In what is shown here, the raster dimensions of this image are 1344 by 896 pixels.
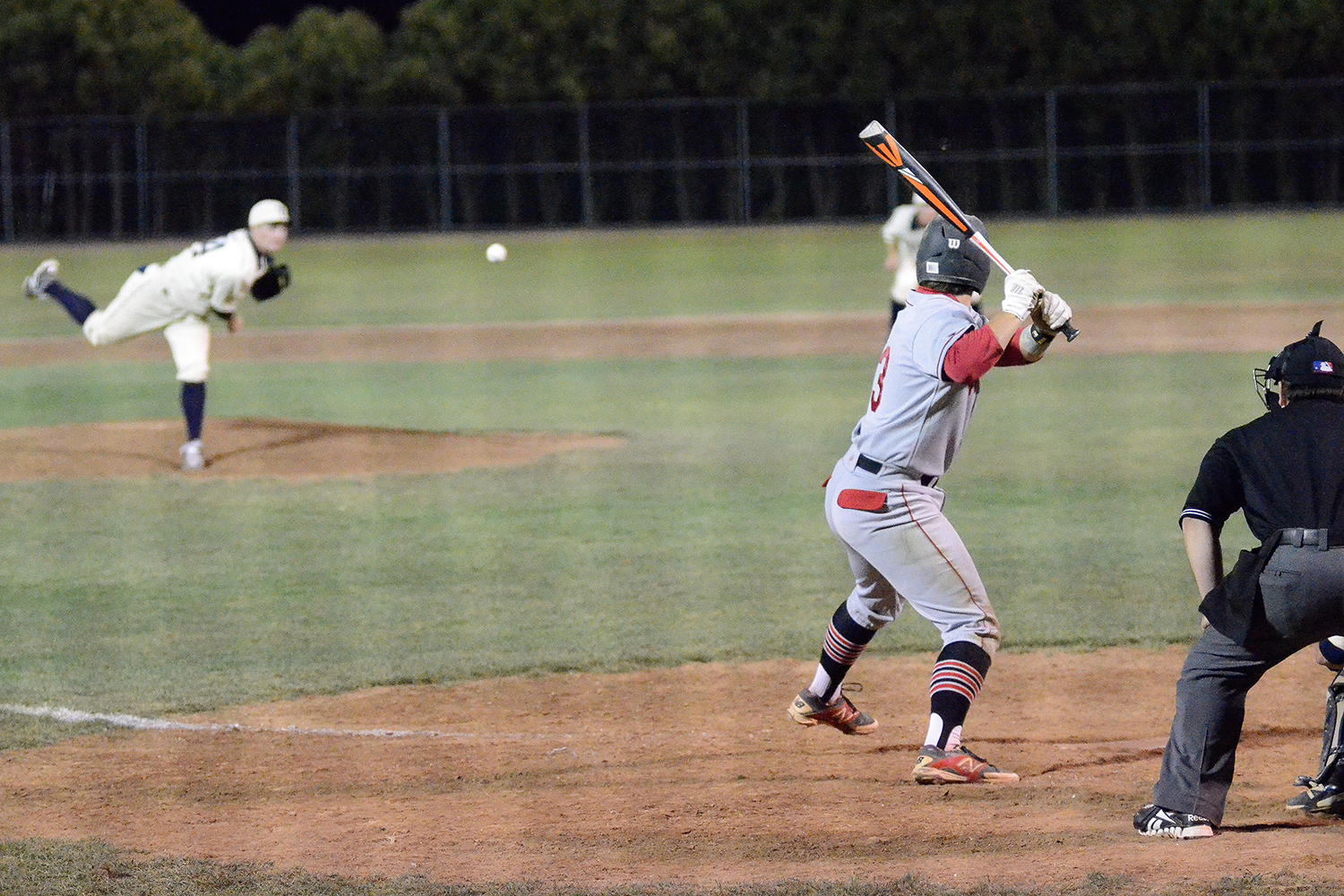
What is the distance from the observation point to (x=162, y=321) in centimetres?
1186

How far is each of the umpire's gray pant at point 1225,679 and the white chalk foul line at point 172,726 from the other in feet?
8.24

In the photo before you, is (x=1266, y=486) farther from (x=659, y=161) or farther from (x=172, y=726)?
(x=659, y=161)

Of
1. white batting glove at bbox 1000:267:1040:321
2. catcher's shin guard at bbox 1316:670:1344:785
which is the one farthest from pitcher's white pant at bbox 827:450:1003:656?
catcher's shin guard at bbox 1316:670:1344:785

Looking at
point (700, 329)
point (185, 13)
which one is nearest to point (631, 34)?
point (185, 13)

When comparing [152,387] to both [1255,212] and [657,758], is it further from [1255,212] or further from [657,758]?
[1255,212]

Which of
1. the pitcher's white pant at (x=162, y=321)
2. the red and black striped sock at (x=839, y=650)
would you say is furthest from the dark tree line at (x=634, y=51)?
the red and black striped sock at (x=839, y=650)

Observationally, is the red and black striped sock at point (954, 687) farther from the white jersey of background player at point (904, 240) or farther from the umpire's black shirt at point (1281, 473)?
the white jersey of background player at point (904, 240)

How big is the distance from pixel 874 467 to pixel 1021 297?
0.71 meters

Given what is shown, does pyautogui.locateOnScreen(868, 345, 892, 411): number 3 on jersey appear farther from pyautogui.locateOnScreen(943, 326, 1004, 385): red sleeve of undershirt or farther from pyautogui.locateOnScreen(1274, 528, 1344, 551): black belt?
pyautogui.locateOnScreen(1274, 528, 1344, 551): black belt

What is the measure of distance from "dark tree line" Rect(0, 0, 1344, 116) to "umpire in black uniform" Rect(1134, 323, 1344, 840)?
1329 inches

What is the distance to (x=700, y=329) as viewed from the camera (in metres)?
21.8

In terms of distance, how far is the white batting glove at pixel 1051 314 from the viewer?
5.03 meters

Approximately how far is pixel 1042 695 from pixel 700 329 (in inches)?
611

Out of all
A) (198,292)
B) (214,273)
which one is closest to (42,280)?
(198,292)
